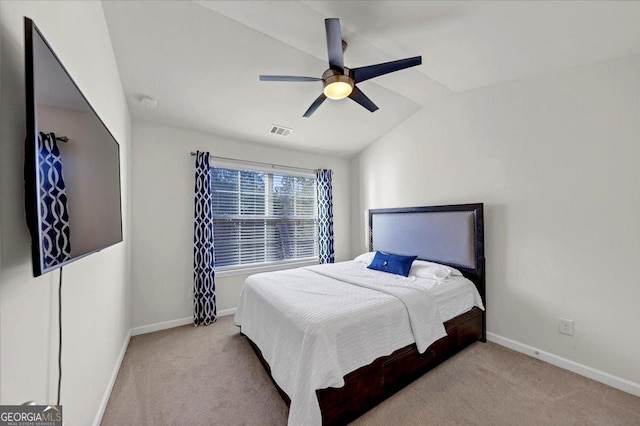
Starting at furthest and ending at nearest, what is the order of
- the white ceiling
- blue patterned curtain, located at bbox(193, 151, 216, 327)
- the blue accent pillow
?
blue patterned curtain, located at bbox(193, 151, 216, 327) → the blue accent pillow → the white ceiling

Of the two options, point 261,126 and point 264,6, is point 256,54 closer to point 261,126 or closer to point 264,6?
point 264,6

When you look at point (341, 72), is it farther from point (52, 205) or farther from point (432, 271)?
point (432, 271)

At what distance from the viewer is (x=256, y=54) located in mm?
2238

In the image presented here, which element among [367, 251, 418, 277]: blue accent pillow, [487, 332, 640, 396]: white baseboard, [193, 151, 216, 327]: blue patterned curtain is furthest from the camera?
[193, 151, 216, 327]: blue patterned curtain

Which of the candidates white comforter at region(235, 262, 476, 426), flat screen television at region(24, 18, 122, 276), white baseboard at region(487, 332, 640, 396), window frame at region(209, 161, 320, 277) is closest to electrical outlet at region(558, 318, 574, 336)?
white baseboard at region(487, 332, 640, 396)

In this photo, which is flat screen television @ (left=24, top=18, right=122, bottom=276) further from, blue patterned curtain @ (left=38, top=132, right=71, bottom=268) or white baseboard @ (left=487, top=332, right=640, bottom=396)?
white baseboard @ (left=487, top=332, right=640, bottom=396)

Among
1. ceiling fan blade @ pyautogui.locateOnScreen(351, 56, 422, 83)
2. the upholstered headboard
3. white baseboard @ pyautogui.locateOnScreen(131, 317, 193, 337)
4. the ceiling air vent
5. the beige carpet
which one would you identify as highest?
the ceiling air vent

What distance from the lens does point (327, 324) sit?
158 cm

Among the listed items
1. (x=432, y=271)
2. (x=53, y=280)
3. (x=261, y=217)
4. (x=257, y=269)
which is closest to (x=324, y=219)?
(x=261, y=217)

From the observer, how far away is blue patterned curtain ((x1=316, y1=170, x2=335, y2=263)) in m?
4.29

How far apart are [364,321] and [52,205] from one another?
1.69 m

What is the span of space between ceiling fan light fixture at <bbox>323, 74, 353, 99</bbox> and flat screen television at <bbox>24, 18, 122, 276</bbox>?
1.49 meters

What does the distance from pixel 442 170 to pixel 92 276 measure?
11.4ft

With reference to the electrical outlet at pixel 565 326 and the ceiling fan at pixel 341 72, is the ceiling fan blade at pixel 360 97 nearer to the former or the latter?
the ceiling fan at pixel 341 72
